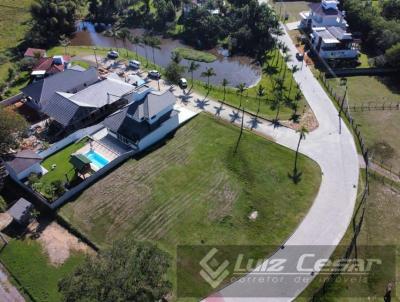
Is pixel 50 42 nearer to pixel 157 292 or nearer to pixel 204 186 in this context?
pixel 204 186

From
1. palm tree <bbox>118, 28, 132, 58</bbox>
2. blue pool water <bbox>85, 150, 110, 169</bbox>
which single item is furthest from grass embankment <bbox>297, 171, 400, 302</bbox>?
palm tree <bbox>118, 28, 132, 58</bbox>

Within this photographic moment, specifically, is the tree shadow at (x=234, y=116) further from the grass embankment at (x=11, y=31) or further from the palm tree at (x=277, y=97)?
the grass embankment at (x=11, y=31)

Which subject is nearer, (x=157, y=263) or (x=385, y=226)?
(x=157, y=263)

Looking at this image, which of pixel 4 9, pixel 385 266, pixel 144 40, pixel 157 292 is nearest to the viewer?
pixel 157 292

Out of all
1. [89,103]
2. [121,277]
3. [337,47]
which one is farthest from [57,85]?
[337,47]

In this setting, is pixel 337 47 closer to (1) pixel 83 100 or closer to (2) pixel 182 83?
(2) pixel 182 83

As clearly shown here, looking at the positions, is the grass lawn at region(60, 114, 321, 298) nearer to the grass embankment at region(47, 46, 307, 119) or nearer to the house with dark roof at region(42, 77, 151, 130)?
the grass embankment at region(47, 46, 307, 119)

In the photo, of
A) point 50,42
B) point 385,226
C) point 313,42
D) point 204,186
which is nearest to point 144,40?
point 50,42

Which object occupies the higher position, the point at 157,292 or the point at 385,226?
the point at 157,292
